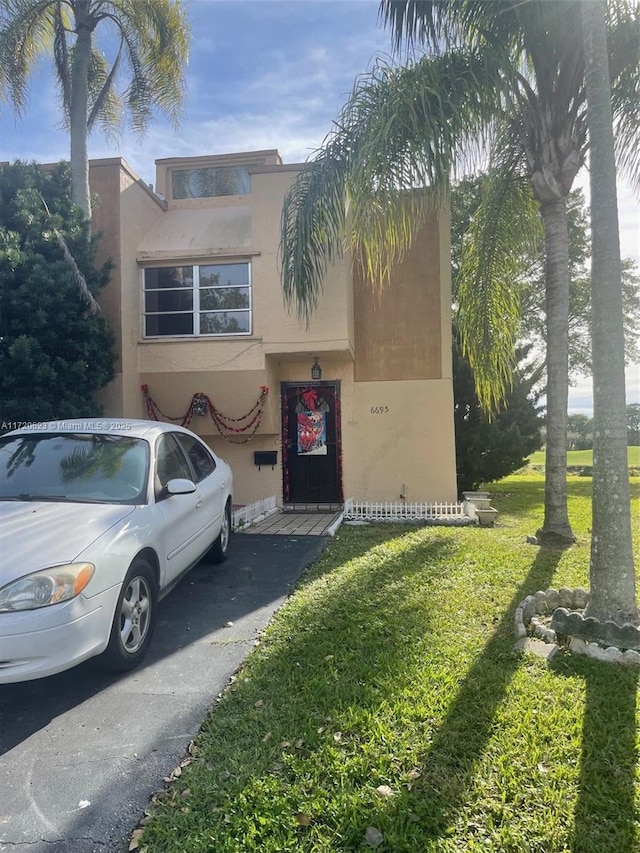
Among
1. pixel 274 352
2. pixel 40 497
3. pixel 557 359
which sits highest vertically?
pixel 274 352

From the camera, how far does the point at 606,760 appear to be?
2.57 m

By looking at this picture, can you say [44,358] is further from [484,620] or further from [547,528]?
[547,528]

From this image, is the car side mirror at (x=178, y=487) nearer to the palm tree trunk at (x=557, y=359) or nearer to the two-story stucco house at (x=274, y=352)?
the palm tree trunk at (x=557, y=359)

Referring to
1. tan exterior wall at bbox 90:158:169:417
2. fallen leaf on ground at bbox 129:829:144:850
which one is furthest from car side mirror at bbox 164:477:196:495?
tan exterior wall at bbox 90:158:169:417

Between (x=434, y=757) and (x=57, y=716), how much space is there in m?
2.14

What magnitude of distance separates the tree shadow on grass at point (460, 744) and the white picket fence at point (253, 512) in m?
4.63

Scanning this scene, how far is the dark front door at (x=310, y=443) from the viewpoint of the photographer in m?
10.7

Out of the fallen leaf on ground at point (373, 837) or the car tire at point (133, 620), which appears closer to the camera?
the fallen leaf on ground at point (373, 837)

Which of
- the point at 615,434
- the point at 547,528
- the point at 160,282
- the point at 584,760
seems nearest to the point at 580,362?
the point at 547,528

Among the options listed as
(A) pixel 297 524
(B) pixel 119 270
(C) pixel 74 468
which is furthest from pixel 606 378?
(B) pixel 119 270

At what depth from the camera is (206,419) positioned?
1035 cm

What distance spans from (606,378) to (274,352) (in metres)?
6.60

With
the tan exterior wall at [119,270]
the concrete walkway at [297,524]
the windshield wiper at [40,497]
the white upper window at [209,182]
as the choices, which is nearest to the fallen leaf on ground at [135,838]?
the windshield wiper at [40,497]

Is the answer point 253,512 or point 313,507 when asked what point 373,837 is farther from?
point 313,507
